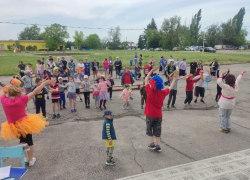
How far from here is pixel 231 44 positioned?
72.4 metres

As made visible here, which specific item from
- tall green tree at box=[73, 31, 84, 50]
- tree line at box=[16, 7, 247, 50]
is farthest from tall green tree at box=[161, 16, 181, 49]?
tall green tree at box=[73, 31, 84, 50]

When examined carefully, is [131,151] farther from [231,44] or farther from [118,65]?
[231,44]

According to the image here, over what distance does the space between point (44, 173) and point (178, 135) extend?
147 inches

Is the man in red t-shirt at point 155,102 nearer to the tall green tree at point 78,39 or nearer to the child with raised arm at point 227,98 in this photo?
the child with raised arm at point 227,98

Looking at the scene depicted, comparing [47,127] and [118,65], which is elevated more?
[118,65]

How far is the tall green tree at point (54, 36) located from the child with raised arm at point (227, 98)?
93.8m

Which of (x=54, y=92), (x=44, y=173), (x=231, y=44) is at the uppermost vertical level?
(x=231, y=44)

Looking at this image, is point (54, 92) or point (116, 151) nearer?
point (116, 151)

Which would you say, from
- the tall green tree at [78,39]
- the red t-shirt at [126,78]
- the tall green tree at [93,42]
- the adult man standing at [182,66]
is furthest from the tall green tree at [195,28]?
the red t-shirt at [126,78]

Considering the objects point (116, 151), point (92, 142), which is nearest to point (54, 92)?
point (92, 142)

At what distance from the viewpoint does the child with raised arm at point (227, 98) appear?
5398mm

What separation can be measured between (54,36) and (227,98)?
97.1 m

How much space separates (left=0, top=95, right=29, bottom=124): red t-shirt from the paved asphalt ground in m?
1.20

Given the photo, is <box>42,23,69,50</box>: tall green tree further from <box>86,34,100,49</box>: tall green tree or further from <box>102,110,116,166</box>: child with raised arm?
<box>102,110,116,166</box>: child with raised arm
